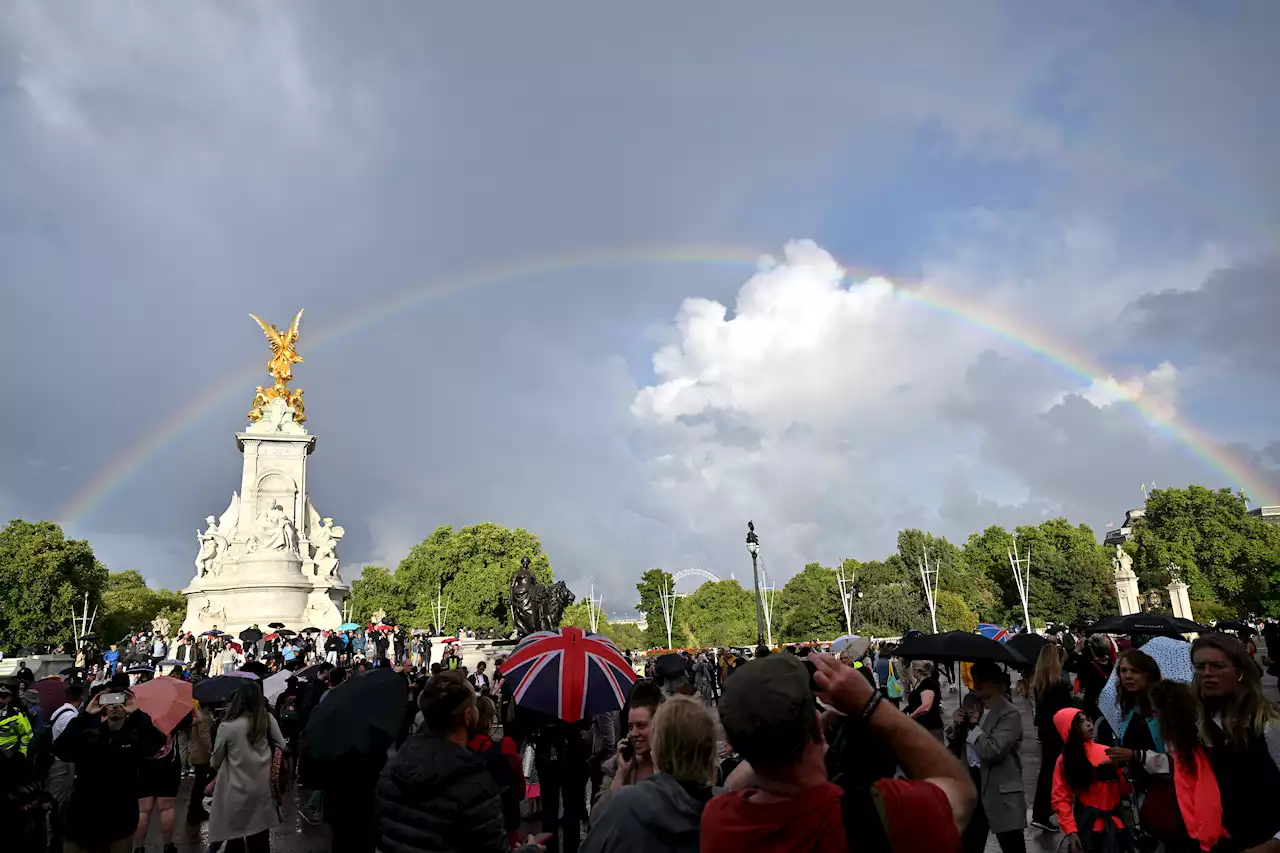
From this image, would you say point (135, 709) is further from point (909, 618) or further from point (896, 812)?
point (909, 618)

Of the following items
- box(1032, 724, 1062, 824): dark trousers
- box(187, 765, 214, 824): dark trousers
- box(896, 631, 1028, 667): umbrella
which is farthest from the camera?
box(187, 765, 214, 824): dark trousers

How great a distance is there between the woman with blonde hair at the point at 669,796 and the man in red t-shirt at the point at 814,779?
666 millimetres

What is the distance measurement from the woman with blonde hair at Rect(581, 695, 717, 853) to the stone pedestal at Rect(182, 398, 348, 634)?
42.9m

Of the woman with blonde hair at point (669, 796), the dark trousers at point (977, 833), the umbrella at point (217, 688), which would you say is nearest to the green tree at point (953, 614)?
the umbrella at point (217, 688)

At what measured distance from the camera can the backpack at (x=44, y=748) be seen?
747 centimetres

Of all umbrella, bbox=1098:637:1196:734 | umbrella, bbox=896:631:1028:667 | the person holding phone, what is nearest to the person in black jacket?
the person holding phone

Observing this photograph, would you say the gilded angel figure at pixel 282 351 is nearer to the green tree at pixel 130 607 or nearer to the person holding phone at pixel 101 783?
the green tree at pixel 130 607

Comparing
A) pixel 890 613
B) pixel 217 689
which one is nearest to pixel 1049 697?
pixel 217 689

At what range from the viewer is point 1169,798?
414cm

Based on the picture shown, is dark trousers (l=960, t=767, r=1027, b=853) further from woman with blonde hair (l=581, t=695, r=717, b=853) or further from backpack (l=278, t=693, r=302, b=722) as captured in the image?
backpack (l=278, t=693, r=302, b=722)

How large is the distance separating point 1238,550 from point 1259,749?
7012cm

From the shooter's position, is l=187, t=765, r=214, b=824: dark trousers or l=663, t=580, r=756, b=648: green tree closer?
l=187, t=765, r=214, b=824: dark trousers

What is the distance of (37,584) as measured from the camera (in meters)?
54.8

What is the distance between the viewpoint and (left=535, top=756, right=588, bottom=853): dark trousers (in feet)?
22.2
